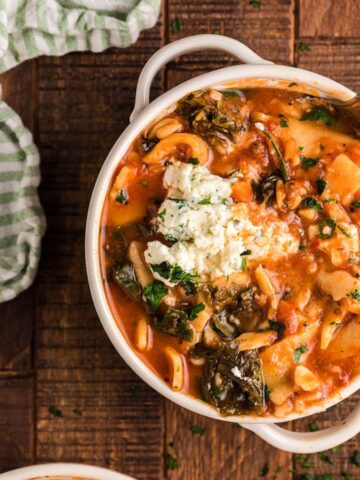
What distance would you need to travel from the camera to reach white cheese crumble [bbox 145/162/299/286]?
307 cm

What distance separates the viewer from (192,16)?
12.4 feet

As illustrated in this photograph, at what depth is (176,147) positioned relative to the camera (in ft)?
10.5

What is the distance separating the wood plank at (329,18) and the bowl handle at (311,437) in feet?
5.94

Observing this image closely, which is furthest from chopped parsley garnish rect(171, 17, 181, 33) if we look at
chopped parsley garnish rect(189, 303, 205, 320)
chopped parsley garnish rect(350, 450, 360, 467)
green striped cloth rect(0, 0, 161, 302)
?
chopped parsley garnish rect(350, 450, 360, 467)

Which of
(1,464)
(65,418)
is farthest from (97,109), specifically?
(1,464)

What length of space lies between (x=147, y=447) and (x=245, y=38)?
209 cm

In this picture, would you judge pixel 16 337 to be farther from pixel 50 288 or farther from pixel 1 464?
pixel 1 464

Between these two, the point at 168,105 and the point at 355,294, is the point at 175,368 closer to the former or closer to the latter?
the point at 355,294

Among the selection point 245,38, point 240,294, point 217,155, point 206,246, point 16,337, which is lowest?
point 16,337

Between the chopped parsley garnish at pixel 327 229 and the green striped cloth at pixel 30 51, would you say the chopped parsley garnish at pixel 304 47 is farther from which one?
the chopped parsley garnish at pixel 327 229

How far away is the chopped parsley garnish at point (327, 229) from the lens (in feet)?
10.4

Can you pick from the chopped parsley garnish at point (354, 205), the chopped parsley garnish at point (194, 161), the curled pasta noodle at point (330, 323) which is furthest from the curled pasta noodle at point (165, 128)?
the curled pasta noodle at point (330, 323)

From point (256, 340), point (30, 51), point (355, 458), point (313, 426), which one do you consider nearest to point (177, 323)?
point (256, 340)

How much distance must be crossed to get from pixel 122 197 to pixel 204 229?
15.6 inches
